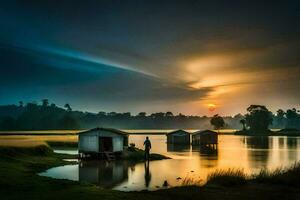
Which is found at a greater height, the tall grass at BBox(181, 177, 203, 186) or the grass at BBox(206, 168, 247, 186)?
the grass at BBox(206, 168, 247, 186)

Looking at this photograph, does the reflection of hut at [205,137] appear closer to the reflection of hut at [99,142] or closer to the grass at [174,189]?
the reflection of hut at [99,142]

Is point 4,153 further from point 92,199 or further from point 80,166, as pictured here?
point 92,199

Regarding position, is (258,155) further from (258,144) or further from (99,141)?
(258,144)

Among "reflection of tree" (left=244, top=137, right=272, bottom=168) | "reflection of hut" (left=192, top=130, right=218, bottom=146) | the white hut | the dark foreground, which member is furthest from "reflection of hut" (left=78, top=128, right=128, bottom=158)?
"reflection of hut" (left=192, top=130, right=218, bottom=146)

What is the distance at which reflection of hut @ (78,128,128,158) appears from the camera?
60.3 meters

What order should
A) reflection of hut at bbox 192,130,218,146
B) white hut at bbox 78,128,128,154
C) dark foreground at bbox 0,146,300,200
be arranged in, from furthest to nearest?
reflection of hut at bbox 192,130,218,146, white hut at bbox 78,128,128,154, dark foreground at bbox 0,146,300,200

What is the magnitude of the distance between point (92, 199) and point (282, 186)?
1510cm

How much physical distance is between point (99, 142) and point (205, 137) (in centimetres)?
5937

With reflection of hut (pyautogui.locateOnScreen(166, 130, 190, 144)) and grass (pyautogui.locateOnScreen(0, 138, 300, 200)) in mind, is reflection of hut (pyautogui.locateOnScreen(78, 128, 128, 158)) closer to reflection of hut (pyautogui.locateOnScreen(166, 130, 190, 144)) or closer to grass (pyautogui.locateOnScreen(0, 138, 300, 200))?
grass (pyautogui.locateOnScreen(0, 138, 300, 200))

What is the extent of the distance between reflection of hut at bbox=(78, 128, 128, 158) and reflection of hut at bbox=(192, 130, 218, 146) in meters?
54.6

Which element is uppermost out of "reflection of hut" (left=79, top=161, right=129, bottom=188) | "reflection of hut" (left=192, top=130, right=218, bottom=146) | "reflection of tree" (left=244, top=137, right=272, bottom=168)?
"reflection of hut" (left=192, top=130, right=218, bottom=146)

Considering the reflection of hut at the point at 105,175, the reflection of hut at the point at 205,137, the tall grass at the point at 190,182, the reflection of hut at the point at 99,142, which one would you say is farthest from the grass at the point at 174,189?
the reflection of hut at the point at 205,137

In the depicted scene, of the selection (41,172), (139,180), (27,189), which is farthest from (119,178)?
(27,189)

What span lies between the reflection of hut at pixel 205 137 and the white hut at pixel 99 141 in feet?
179
